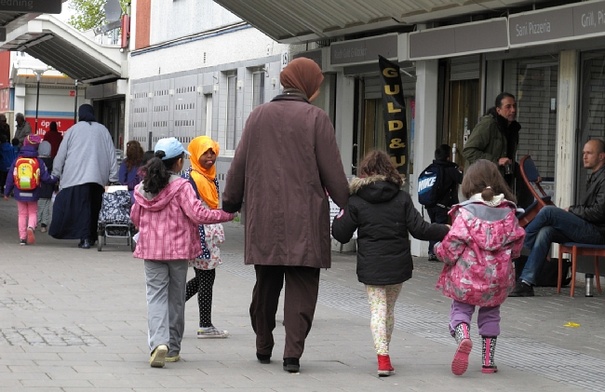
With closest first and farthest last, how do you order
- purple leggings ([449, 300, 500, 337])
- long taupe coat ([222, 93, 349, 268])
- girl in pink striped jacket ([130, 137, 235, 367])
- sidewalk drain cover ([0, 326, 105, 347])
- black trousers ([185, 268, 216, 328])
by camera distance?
long taupe coat ([222, 93, 349, 268])
purple leggings ([449, 300, 500, 337])
girl in pink striped jacket ([130, 137, 235, 367])
sidewalk drain cover ([0, 326, 105, 347])
black trousers ([185, 268, 216, 328])

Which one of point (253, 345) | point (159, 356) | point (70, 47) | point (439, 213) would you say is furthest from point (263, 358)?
point (70, 47)

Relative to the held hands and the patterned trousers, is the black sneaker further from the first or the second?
the patterned trousers

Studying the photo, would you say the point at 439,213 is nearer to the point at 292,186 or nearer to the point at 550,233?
the point at 550,233

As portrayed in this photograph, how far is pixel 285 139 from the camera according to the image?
839 cm

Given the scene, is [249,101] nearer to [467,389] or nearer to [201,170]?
[201,170]

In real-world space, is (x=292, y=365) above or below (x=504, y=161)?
below

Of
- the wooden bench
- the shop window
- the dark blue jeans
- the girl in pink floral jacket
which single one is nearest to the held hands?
the dark blue jeans

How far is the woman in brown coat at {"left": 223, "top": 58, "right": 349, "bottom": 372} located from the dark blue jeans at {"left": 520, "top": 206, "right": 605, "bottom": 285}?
511 cm

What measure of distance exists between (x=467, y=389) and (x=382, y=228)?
42.9 inches

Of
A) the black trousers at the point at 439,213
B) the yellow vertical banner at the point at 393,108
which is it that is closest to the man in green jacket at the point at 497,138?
the black trousers at the point at 439,213

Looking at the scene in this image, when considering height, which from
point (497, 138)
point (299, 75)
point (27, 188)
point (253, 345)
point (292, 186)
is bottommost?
point (253, 345)

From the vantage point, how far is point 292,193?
8.37 metres

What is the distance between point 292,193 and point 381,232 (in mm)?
586

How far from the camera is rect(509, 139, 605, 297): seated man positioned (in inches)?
514
